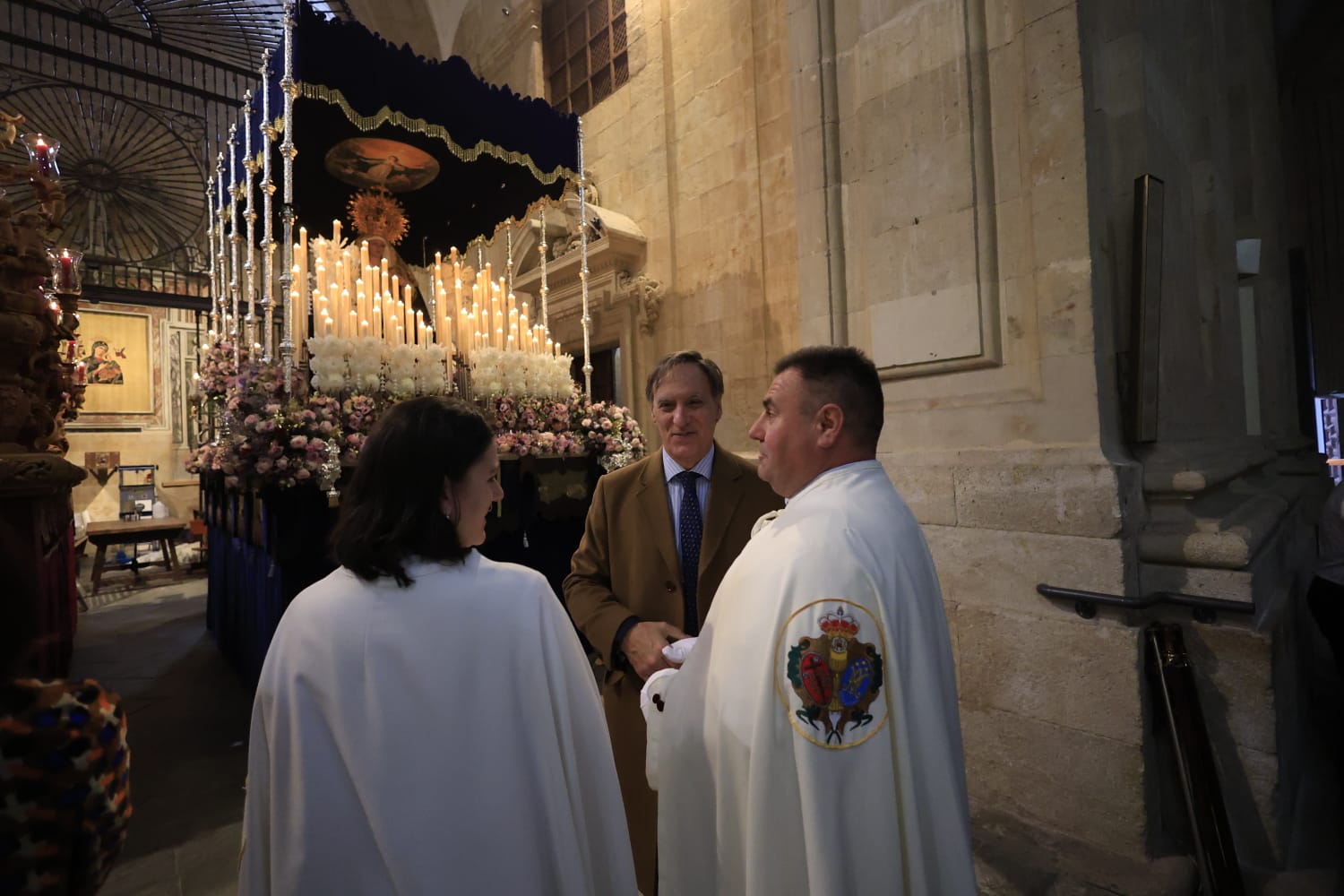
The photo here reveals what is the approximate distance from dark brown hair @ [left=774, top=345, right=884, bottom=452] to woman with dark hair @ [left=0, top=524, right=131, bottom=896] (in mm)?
1425

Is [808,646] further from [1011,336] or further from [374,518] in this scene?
[1011,336]

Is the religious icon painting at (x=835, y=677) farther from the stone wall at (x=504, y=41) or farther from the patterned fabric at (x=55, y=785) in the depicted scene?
the stone wall at (x=504, y=41)

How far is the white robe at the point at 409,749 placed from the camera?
1142 mm

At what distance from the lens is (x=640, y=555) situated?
2148 mm

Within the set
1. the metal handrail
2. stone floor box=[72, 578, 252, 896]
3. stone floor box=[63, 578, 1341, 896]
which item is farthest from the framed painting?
the metal handrail

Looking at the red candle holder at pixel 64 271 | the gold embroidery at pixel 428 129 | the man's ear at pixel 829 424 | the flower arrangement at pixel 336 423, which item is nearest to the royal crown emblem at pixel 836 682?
the man's ear at pixel 829 424

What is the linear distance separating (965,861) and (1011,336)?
2451mm

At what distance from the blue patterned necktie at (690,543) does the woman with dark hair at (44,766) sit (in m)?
1.44

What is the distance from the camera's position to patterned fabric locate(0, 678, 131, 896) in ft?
2.88

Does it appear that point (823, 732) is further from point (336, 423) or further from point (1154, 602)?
point (336, 423)

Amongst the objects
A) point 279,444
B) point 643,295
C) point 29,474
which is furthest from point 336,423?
point 643,295

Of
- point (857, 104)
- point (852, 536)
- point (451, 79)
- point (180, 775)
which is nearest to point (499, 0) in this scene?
point (451, 79)

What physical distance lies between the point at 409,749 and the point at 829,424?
3.66ft

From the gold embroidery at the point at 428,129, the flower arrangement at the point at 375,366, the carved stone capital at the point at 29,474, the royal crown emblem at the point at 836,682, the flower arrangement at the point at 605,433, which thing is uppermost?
the gold embroidery at the point at 428,129
